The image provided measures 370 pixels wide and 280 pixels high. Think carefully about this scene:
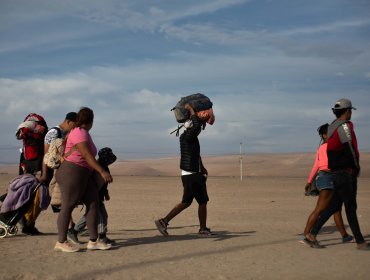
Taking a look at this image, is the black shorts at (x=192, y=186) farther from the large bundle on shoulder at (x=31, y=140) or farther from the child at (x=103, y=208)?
the large bundle on shoulder at (x=31, y=140)

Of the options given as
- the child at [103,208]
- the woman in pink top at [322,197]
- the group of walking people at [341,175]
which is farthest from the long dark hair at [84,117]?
the woman in pink top at [322,197]

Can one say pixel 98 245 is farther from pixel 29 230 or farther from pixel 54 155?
pixel 29 230

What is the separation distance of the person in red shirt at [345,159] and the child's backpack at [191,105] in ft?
6.82

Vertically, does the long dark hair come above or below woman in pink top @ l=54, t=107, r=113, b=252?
above

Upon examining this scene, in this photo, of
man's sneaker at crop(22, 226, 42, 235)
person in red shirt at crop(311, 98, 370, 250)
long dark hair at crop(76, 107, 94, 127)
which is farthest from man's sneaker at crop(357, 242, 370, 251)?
man's sneaker at crop(22, 226, 42, 235)

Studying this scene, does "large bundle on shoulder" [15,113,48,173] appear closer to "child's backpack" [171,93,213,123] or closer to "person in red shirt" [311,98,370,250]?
"child's backpack" [171,93,213,123]

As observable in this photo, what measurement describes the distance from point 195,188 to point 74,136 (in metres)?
2.54

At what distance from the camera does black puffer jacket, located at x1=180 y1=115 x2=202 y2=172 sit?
359 inches

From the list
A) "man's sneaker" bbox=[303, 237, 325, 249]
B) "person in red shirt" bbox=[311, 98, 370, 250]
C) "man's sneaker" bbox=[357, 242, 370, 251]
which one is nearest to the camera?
"person in red shirt" bbox=[311, 98, 370, 250]

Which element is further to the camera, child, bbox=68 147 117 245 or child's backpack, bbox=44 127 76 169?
child's backpack, bbox=44 127 76 169

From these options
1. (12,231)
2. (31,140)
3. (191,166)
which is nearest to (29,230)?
(12,231)

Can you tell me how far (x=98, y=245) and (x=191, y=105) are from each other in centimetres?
276

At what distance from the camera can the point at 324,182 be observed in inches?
330

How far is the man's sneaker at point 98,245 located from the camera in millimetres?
7586
